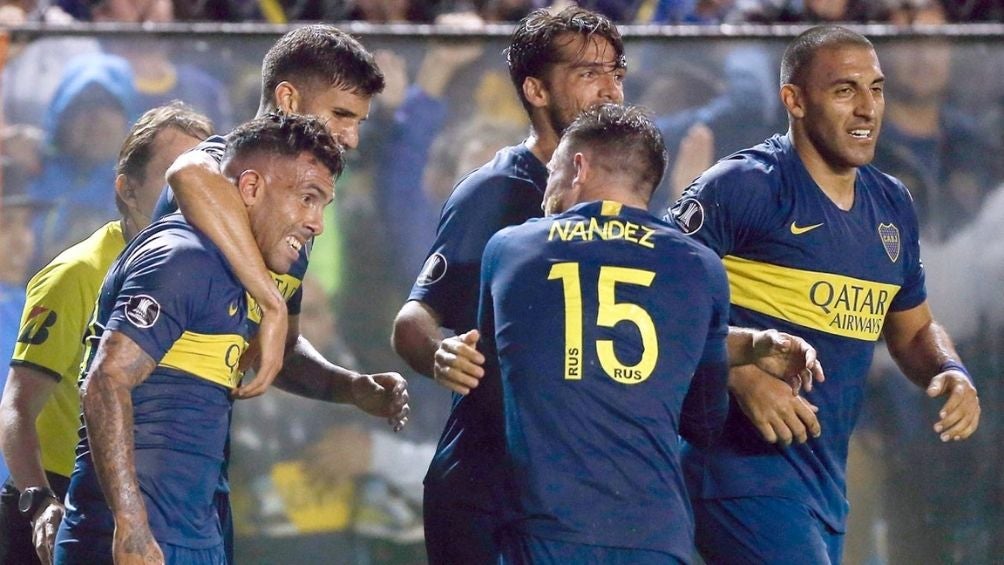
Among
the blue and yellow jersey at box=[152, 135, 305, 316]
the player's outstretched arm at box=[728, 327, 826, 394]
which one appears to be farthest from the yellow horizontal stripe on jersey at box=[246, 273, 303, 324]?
the player's outstretched arm at box=[728, 327, 826, 394]

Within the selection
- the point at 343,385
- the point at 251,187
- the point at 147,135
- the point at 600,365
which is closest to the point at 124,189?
the point at 147,135

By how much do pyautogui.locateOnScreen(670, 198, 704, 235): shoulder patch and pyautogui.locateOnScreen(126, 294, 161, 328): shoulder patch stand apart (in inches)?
56.6

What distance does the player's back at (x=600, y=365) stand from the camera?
303cm

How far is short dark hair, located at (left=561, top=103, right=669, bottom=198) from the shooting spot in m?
3.27

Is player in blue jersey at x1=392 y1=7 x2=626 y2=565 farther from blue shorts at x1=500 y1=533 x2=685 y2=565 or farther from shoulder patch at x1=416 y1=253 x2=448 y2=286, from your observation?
blue shorts at x1=500 y1=533 x2=685 y2=565

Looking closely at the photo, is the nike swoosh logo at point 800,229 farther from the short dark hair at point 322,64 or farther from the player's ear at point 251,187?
the player's ear at point 251,187

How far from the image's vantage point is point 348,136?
12.7ft

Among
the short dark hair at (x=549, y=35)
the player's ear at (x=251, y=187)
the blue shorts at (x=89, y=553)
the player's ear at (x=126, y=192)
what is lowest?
the blue shorts at (x=89, y=553)

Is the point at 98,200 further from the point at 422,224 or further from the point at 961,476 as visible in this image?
the point at 961,476

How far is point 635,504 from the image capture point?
3025 mm

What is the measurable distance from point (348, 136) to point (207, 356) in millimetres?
850

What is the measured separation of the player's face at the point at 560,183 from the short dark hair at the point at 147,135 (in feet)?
4.89

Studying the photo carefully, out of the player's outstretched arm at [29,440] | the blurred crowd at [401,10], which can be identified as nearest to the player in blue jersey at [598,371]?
the player's outstretched arm at [29,440]

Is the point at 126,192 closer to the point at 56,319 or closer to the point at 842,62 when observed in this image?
the point at 56,319
